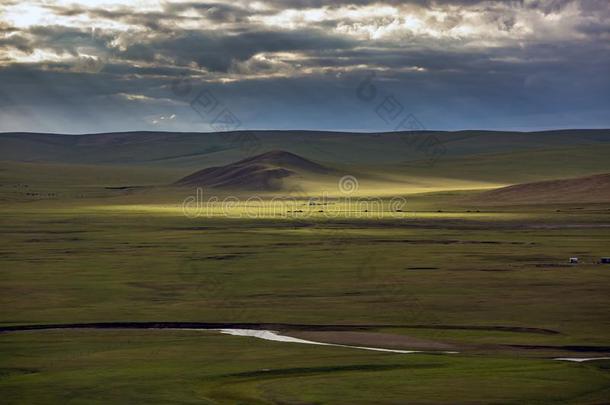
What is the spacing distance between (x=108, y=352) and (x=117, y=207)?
12226cm

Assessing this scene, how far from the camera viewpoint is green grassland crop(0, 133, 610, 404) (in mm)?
36250

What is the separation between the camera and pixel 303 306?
5644 centimetres

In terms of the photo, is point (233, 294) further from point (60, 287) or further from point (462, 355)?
point (462, 355)

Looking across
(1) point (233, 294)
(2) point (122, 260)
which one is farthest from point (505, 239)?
(1) point (233, 294)

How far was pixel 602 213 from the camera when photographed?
128750 mm

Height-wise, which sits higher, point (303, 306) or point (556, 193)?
point (556, 193)

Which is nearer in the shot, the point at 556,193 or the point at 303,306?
the point at 303,306

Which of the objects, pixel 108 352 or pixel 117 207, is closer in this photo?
pixel 108 352

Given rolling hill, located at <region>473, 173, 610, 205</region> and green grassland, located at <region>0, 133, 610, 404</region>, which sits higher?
rolling hill, located at <region>473, 173, 610, 205</region>

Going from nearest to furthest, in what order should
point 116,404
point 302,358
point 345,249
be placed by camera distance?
point 116,404 < point 302,358 < point 345,249

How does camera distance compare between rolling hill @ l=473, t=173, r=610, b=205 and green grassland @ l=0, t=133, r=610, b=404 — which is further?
rolling hill @ l=473, t=173, r=610, b=205

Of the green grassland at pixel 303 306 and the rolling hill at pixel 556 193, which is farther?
the rolling hill at pixel 556 193

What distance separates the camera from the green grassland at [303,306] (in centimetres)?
3625

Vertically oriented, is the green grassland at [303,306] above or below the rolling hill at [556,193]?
below
